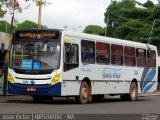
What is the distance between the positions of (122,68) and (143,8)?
6225 centimetres

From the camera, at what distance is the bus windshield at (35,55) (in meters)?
23.8

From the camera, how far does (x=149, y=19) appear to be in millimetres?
88125

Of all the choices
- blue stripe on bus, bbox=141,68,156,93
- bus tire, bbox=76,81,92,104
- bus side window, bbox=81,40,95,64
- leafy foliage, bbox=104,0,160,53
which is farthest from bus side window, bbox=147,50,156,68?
leafy foliage, bbox=104,0,160,53

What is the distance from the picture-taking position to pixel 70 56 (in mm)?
24391

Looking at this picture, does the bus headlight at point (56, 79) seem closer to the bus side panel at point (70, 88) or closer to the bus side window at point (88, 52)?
the bus side panel at point (70, 88)

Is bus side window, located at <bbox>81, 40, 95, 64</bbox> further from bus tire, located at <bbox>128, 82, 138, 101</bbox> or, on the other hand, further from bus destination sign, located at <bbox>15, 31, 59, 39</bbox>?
bus tire, located at <bbox>128, 82, 138, 101</bbox>

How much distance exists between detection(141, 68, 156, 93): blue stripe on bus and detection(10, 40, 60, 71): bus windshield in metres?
9.27

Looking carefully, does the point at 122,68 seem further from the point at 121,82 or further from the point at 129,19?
the point at 129,19

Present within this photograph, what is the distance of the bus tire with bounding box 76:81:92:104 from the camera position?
987 inches

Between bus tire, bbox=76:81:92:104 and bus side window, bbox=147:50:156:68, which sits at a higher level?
bus side window, bbox=147:50:156:68

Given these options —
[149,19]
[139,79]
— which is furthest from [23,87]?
[149,19]

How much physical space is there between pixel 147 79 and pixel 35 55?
10.1 meters

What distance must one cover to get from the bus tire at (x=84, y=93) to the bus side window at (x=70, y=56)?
1093 mm

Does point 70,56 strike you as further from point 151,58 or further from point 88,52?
point 151,58
